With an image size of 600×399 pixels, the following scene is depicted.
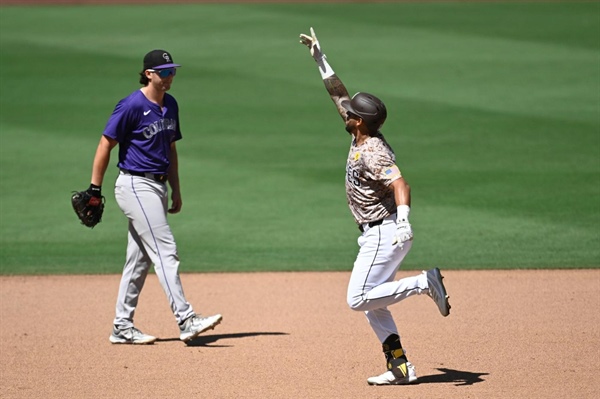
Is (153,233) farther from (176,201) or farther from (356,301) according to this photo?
(356,301)

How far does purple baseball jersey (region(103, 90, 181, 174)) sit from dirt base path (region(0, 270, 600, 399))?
4.52 feet

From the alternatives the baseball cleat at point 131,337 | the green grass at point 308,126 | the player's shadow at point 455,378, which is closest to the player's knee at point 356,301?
the player's shadow at point 455,378

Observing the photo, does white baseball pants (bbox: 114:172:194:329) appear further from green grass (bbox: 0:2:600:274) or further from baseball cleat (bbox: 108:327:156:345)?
green grass (bbox: 0:2:600:274)

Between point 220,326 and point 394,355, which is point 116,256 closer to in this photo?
point 220,326

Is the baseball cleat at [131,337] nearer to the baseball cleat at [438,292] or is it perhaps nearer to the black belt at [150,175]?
the black belt at [150,175]

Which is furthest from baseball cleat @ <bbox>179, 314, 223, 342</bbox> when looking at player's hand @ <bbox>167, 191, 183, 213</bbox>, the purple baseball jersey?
the purple baseball jersey

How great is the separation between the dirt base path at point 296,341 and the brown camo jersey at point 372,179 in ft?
3.64

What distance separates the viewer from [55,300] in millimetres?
9055

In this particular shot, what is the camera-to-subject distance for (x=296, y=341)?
300 inches

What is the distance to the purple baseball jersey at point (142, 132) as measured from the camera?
295 inches

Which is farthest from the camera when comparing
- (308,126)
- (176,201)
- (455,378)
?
(308,126)

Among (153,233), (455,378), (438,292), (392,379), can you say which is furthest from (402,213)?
(153,233)

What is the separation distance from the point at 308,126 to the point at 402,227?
9.52 metres

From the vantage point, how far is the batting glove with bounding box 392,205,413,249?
5980 mm
